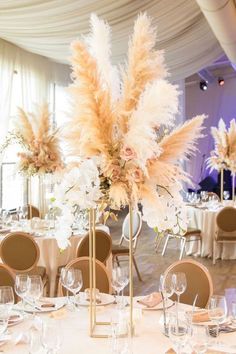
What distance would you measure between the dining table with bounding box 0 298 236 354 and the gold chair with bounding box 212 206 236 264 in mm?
4593

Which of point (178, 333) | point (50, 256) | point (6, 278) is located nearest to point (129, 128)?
point (178, 333)

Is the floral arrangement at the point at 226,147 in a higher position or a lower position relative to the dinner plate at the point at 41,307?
higher

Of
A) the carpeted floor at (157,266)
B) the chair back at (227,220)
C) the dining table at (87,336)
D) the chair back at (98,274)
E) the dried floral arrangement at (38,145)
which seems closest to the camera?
the dining table at (87,336)

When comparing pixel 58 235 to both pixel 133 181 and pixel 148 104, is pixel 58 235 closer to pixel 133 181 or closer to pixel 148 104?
pixel 133 181

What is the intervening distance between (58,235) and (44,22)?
452cm

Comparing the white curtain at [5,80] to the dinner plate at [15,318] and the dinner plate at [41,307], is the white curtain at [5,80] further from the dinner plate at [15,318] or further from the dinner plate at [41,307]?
the dinner plate at [15,318]

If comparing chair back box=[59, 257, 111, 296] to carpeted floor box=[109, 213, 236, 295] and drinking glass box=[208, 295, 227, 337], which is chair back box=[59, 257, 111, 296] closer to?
drinking glass box=[208, 295, 227, 337]

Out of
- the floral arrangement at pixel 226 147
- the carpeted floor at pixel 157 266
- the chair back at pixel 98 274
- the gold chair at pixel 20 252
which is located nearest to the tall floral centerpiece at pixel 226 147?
the floral arrangement at pixel 226 147

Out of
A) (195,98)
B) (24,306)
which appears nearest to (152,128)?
(24,306)

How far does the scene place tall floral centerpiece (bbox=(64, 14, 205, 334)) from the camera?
77.5 inches

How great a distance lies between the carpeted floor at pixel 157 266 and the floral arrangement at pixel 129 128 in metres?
3.71

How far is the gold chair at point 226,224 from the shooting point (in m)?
7.02

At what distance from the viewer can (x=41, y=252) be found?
5023 mm

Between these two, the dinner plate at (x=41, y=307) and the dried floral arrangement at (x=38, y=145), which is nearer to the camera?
the dinner plate at (x=41, y=307)
